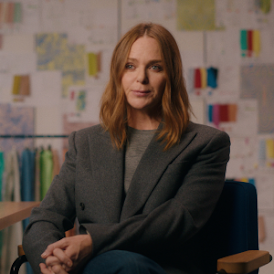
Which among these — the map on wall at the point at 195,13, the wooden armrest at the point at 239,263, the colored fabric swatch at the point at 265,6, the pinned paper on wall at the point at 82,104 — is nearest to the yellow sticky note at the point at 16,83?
the pinned paper on wall at the point at 82,104

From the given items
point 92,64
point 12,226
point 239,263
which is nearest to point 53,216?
point 239,263

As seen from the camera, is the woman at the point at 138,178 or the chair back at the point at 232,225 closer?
the woman at the point at 138,178

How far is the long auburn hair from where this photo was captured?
145 cm

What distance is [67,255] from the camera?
1.15m

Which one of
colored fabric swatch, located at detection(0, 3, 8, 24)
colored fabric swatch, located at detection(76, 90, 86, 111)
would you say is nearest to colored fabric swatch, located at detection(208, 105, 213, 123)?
colored fabric swatch, located at detection(76, 90, 86, 111)

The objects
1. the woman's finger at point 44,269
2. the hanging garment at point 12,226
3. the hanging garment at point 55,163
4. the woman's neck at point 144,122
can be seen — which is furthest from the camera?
the hanging garment at point 55,163

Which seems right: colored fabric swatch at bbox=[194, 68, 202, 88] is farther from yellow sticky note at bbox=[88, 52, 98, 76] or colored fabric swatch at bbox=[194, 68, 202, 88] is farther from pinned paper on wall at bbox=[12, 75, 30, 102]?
pinned paper on wall at bbox=[12, 75, 30, 102]

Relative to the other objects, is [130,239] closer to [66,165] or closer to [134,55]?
[66,165]

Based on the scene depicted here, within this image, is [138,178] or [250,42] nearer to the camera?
[138,178]

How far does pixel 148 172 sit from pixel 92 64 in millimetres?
1943

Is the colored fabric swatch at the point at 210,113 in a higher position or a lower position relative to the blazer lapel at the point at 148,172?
higher

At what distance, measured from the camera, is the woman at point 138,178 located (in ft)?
4.03

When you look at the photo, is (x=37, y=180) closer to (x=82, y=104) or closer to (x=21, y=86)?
(x=82, y=104)

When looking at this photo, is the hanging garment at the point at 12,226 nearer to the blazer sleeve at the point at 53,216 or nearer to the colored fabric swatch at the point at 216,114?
the blazer sleeve at the point at 53,216
